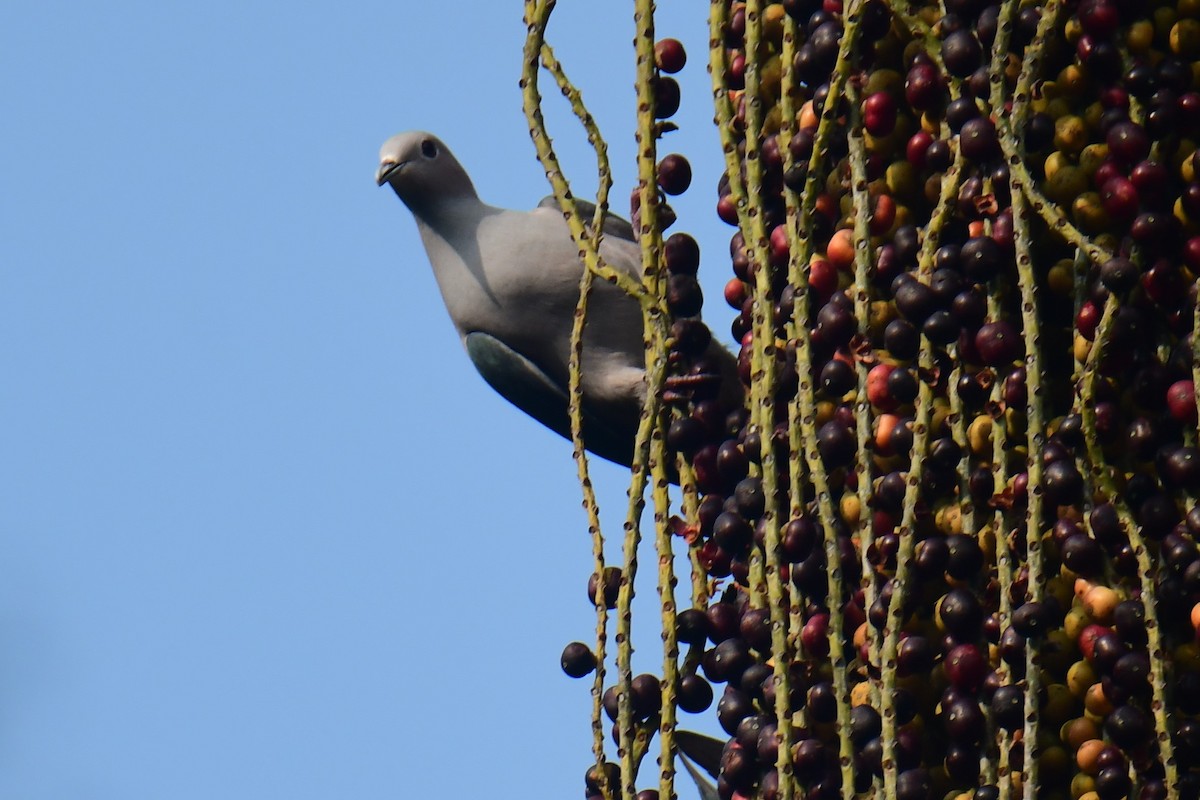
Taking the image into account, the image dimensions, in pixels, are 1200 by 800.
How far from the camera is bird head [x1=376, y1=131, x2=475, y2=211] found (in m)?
4.04

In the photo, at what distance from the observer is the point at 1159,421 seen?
2.30m

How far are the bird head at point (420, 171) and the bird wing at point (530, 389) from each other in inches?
12.9

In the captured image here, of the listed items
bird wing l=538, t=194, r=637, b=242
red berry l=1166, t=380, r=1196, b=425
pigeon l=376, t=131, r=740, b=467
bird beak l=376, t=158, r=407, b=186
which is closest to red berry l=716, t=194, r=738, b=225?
red berry l=1166, t=380, r=1196, b=425

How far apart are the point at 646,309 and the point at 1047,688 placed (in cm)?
70

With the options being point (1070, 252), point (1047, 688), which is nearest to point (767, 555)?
point (1047, 688)

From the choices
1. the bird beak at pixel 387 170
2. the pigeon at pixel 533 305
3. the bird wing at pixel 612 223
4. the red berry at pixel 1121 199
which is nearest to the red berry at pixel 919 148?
the red berry at pixel 1121 199

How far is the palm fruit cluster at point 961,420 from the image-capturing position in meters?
2.23

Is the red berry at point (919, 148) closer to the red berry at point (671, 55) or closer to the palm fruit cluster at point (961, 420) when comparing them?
the palm fruit cluster at point (961, 420)

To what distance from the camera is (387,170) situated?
4.21 meters

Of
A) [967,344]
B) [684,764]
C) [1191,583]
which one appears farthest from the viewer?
[684,764]

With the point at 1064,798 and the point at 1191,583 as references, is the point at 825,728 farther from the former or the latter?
the point at 1191,583

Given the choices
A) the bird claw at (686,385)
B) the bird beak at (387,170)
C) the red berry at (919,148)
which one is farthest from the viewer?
the bird beak at (387,170)

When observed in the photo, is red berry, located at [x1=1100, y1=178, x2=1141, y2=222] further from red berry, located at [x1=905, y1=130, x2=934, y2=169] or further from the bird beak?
the bird beak

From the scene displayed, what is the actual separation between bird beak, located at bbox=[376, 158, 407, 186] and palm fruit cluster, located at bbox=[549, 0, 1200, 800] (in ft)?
5.33
